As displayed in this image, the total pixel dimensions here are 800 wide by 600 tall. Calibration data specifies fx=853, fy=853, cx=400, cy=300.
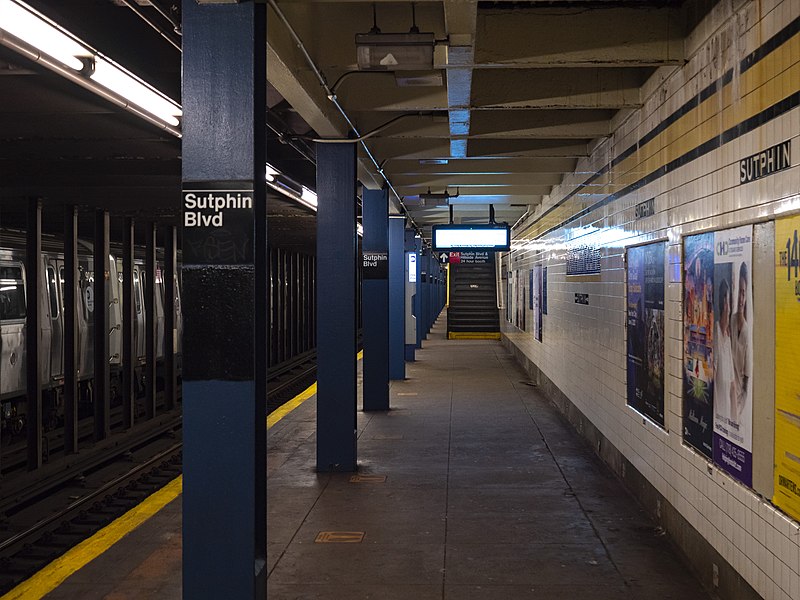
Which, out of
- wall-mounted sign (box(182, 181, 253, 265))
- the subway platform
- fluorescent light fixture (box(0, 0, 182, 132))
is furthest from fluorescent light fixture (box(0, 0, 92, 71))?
the subway platform

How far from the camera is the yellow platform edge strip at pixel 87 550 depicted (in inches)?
186

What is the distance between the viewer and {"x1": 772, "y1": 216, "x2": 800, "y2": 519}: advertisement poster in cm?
337

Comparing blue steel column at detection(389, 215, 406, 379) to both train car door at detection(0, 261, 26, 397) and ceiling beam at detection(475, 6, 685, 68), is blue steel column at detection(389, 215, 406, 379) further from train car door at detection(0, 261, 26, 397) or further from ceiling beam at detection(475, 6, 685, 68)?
ceiling beam at detection(475, 6, 685, 68)

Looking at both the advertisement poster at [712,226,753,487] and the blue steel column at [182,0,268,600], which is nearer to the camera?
the blue steel column at [182,0,268,600]

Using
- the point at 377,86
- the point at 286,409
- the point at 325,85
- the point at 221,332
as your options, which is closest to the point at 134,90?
the point at 325,85

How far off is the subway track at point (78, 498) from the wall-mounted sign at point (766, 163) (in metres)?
4.83

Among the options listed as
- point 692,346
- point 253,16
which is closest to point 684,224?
point 692,346

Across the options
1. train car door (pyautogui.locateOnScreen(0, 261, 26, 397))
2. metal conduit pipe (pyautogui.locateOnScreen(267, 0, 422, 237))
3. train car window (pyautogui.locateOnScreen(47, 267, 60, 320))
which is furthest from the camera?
train car window (pyautogui.locateOnScreen(47, 267, 60, 320))

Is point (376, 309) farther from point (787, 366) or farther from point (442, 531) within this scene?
point (787, 366)

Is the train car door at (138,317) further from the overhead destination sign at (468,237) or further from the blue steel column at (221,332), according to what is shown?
the blue steel column at (221,332)

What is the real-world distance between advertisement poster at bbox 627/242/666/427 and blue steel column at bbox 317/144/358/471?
7.57 feet

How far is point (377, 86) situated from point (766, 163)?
11.7 feet

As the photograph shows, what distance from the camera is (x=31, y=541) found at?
255 inches

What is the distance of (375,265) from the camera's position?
10125 mm
